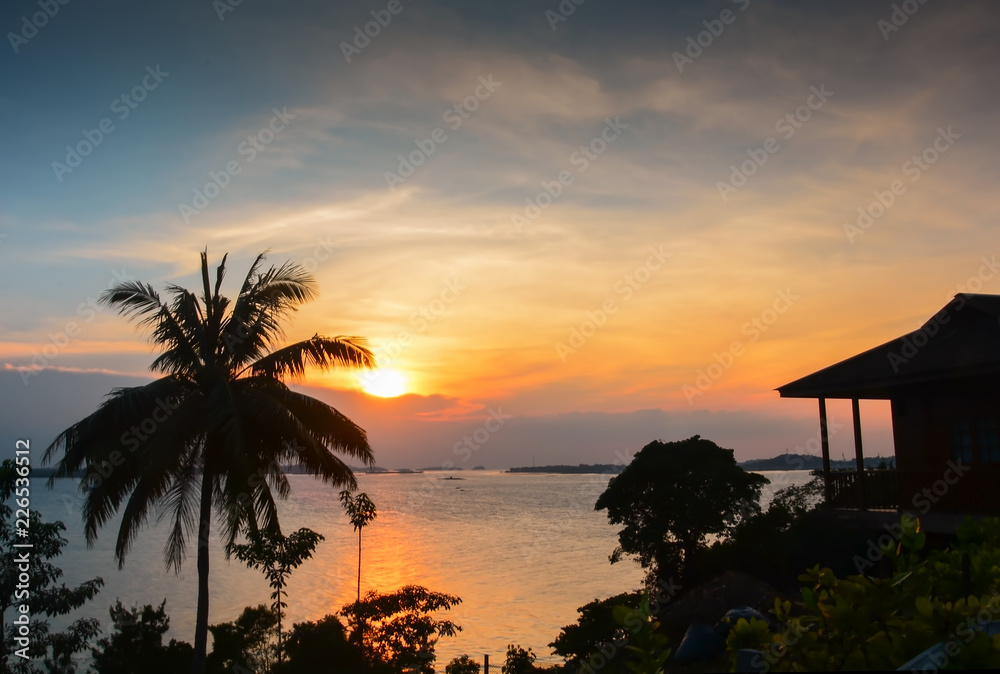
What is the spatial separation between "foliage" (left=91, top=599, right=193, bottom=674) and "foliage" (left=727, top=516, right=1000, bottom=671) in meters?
22.5

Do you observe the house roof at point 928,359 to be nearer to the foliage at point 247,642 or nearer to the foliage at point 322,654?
the foliage at point 322,654

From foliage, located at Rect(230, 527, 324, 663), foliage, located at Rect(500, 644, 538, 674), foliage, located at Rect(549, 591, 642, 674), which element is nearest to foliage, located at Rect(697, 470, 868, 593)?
foliage, located at Rect(549, 591, 642, 674)

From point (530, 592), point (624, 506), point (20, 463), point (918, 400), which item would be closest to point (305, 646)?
point (20, 463)

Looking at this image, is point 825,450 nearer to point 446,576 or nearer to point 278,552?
point 278,552

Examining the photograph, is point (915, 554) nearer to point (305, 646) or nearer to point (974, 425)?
point (974, 425)

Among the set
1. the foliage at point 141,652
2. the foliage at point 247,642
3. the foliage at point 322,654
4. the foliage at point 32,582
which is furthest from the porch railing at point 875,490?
the foliage at point 141,652

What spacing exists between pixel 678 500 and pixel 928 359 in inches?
445

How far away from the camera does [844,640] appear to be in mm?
2938

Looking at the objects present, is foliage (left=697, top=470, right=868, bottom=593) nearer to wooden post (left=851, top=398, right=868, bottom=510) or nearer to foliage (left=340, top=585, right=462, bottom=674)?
wooden post (left=851, top=398, right=868, bottom=510)

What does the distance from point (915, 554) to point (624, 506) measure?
23172 millimetres

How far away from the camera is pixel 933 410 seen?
1720 centimetres

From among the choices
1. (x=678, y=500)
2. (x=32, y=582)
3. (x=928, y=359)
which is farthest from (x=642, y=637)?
(x=678, y=500)

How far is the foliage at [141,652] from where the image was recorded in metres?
21.4

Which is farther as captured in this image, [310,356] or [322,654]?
[322,654]
